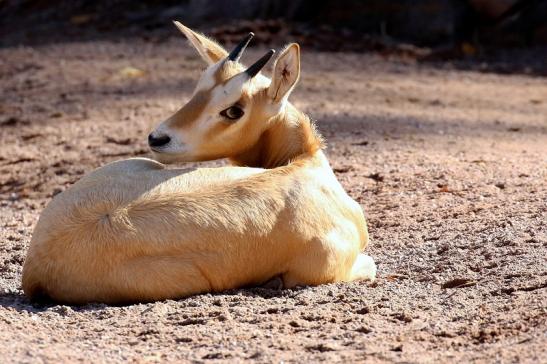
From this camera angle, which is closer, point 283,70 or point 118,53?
point 283,70

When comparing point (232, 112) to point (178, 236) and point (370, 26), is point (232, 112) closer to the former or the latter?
point (178, 236)

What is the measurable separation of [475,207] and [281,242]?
6.83ft

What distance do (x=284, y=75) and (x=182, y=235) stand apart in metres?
1.30

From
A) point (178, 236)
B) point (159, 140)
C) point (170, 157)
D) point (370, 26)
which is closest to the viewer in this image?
point (178, 236)

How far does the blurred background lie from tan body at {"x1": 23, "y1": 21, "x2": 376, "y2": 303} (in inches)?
354

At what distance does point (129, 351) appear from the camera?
4633 millimetres

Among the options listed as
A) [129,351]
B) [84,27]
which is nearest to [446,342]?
[129,351]

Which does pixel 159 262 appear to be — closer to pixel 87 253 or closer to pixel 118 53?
pixel 87 253

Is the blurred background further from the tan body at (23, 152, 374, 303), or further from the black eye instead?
the tan body at (23, 152, 374, 303)

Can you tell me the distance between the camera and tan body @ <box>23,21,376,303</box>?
5203mm

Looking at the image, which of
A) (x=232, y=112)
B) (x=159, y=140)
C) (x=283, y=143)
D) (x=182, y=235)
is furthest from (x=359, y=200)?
(x=182, y=235)

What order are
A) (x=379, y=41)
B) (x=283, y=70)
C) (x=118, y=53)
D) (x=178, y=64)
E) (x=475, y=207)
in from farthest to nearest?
1. (x=379, y=41)
2. (x=118, y=53)
3. (x=178, y=64)
4. (x=475, y=207)
5. (x=283, y=70)

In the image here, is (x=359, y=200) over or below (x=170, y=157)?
below

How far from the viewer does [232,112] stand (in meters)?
5.96
